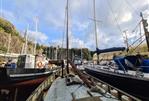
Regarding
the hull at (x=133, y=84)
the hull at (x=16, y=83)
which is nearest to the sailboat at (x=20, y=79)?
the hull at (x=16, y=83)

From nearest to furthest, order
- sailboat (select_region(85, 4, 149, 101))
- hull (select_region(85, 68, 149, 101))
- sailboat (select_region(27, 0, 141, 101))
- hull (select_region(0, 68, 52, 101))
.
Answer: sailboat (select_region(27, 0, 141, 101)) → hull (select_region(85, 68, 149, 101)) → sailboat (select_region(85, 4, 149, 101)) → hull (select_region(0, 68, 52, 101))

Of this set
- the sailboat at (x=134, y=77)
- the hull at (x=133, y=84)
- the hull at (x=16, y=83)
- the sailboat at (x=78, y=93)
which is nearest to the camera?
the sailboat at (x=78, y=93)

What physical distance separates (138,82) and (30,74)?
11.6m

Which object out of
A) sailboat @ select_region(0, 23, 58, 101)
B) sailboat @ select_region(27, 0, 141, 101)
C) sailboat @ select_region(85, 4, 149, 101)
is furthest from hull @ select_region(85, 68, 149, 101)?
sailboat @ select_region(0, 23, 58, 101)

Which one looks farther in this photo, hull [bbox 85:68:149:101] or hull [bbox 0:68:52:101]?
hull [bbox 0:68:52:101]

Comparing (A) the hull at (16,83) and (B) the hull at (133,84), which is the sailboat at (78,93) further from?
(A) the hull at (16,83)

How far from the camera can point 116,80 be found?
13719mm

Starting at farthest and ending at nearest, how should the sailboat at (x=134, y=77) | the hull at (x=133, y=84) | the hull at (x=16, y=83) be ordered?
the hull at (x=16, y=83) < the sailboat at (x=134, y=77) < the hull at (x=133, y=84)

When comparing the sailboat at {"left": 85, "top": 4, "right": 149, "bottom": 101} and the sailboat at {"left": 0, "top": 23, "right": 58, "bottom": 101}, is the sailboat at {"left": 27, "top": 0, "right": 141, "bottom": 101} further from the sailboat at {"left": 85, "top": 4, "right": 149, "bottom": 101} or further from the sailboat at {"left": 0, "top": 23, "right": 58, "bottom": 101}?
the sailboat at {"left": 0, "top": 23, "right": 58, "bottom": 101}

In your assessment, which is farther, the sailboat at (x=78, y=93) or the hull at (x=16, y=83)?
the hull at (x=16, y=83)

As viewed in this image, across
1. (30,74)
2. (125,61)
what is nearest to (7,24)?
(30,74)

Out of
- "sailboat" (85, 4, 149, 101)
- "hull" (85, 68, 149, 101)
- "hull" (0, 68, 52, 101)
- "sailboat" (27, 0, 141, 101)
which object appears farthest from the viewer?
"hull" (0, 68, 52, 101)

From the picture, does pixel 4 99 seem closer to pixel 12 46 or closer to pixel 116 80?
pixel 116 80

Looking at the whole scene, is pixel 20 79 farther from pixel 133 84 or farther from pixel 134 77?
pixel 134 77
